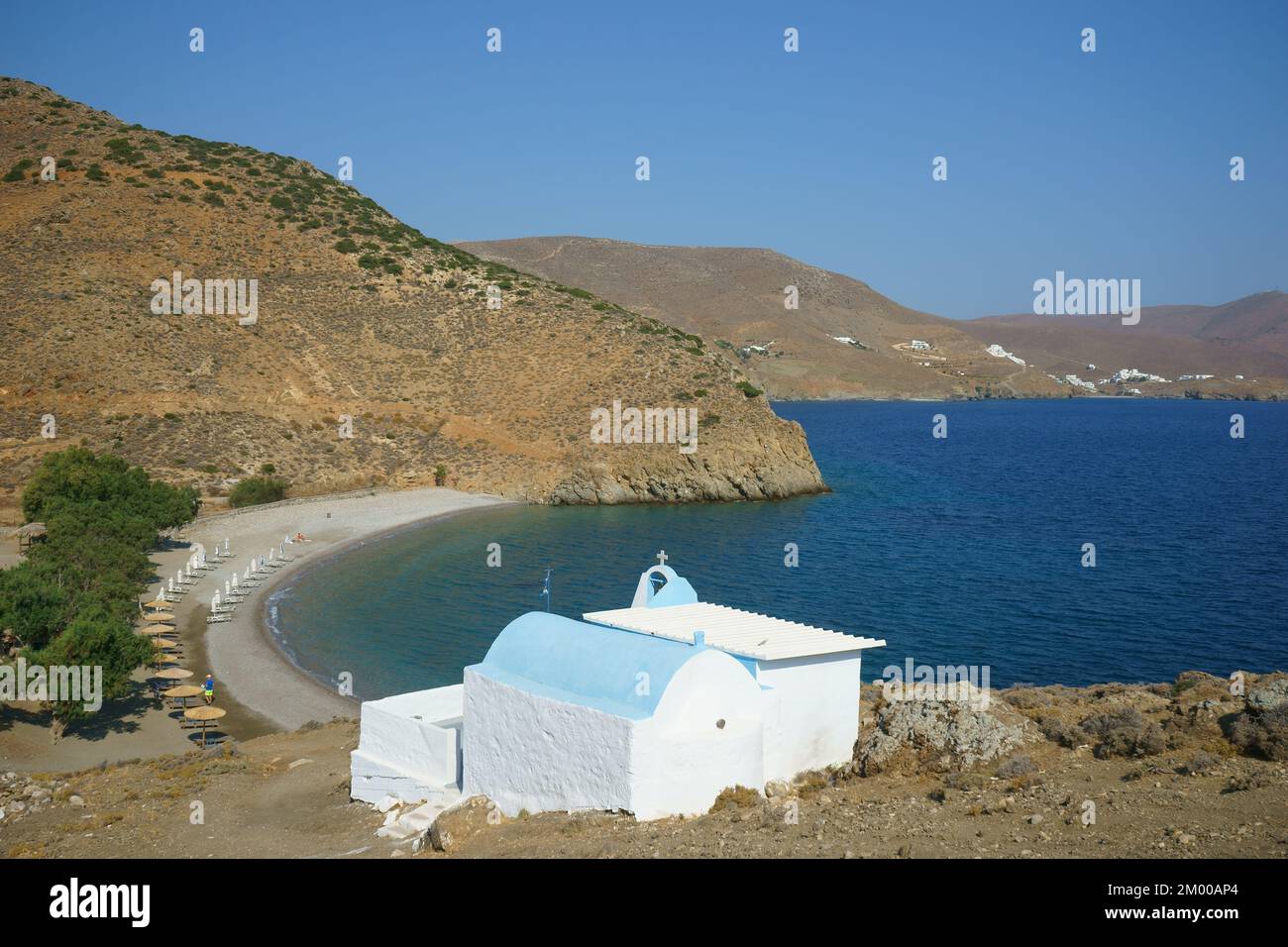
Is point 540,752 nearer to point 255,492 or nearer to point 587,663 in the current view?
point 587,663

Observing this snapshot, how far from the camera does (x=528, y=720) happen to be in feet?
57.5

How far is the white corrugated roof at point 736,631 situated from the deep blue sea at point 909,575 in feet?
37.7

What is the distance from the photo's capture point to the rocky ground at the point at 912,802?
13.4 meters

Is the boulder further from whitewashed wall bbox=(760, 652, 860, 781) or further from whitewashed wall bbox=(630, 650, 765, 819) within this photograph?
whitewashed wall bbox=(630, 650, 765, 819)

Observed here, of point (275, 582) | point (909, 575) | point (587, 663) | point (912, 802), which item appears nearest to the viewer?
point (912, 802)

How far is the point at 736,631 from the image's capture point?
20.5 meters

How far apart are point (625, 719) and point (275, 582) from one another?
31540mm

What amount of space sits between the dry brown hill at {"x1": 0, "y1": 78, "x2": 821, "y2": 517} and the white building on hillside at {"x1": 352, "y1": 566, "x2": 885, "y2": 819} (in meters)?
44.4

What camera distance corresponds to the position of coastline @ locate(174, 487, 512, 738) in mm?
29984

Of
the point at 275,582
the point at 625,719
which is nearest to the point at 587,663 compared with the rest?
the point at 625,719

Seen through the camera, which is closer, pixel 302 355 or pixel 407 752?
pixel 407 752

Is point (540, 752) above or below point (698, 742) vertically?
below

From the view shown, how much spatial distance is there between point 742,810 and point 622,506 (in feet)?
171
